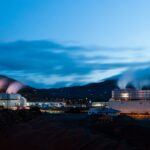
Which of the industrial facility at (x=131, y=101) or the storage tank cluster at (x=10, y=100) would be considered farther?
the storage tank cluster at (x=10, y=100)

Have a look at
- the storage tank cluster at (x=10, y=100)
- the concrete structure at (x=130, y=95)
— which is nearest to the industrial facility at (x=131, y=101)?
the concrete structure at (x=130, y=95)

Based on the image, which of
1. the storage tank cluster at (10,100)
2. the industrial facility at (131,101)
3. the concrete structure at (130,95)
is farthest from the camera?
the storage tank cluster at (10,100)

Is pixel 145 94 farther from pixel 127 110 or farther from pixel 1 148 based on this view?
pixel 1 148

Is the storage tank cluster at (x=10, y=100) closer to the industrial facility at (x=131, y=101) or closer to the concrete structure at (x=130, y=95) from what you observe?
the concrete structure at (x=130, y=95)

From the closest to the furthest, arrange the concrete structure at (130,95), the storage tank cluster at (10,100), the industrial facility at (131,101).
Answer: the industrial facility at (131,101) < the concrete structure at (130,95) < the storage tank cluster at (10,100)

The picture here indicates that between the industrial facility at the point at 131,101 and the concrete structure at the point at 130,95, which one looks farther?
the concrete structure at the point at 130,95

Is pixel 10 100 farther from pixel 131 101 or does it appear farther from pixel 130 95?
pixel 131 101

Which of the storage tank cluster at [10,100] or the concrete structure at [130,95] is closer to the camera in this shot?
the concrete structure at [130,95]

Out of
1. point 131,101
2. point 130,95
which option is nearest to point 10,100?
point 130,95

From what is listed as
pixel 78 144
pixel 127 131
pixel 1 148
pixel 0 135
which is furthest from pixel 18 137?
pixel 127 131

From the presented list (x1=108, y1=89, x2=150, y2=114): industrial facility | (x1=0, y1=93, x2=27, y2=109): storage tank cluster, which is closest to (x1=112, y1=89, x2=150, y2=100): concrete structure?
(x1=108, y1=89, x2=150, y2=114): industrial facility

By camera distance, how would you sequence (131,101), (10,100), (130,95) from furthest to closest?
(10,100) < (130,95) < (131,101)

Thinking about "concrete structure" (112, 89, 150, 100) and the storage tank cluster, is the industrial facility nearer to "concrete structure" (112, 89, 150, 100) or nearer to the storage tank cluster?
"concrete structure" (112, 89, 150, 100)

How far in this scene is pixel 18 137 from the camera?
78.4 ft
